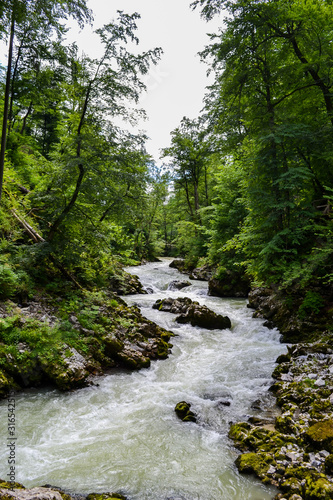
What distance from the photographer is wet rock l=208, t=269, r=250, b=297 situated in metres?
15.7

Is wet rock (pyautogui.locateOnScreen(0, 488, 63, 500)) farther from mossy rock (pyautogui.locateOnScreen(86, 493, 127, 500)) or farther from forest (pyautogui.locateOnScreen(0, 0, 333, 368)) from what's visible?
forest (pyautogui.locateOnScreen(0, 0, 333, 368))

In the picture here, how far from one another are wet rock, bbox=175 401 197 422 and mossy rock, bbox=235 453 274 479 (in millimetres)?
1338

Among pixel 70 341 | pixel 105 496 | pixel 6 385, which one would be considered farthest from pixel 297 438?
pixel 6 385

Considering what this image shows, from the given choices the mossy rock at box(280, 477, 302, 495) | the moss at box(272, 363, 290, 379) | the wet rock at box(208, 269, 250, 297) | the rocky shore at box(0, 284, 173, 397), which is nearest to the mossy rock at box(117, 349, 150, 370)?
the rocky shore at box(0, 284, 173, 397)

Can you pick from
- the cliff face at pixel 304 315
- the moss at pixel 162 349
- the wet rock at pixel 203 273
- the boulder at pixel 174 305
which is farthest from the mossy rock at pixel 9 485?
the wet rock at pixel 203 273

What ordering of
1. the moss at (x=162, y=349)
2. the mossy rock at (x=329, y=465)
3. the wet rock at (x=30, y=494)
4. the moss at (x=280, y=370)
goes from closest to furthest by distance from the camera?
1. the wet rock at (x=30, y=494)
2. the mossy rock at (x=329, y=465)
3. the moss at (x=280, y=370)
4. the moss at (x=162, y=349)

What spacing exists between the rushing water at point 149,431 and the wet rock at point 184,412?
0.35ft

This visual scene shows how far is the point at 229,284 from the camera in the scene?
15.9m

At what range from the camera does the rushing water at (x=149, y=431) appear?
357 centimetres

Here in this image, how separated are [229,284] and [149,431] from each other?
11989mm

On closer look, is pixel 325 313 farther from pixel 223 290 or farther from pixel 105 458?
pixel 223 290

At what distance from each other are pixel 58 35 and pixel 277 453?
34.2ft

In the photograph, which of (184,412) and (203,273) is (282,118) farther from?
(203,273)

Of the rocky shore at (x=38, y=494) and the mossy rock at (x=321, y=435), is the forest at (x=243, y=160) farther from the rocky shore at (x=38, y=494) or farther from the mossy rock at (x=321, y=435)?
the rocky shore at (x=38, y=494)
